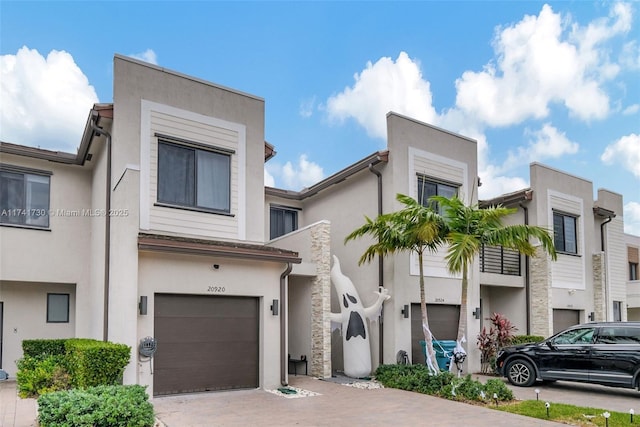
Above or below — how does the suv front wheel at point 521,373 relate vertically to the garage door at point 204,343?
below

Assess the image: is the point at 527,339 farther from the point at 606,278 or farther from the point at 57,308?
the point at 57,308

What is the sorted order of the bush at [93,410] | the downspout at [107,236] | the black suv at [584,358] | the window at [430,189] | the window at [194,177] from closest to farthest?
the bush at [93,410] → the downspout at [107,236] → the black suv at [584,358] → the window at [194,177] → the window at [430,189]

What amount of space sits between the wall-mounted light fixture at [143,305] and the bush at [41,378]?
1921 mm

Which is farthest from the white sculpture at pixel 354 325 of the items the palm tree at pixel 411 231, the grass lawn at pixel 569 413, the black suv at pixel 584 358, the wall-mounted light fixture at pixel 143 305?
the wall-mounted light fixture at pixel 143 305

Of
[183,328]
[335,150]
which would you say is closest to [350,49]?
[335,150]

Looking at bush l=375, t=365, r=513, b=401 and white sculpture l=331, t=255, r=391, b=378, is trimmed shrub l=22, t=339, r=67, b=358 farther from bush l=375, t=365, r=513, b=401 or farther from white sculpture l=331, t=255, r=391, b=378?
bush l=375, t=365, r=513, b=401

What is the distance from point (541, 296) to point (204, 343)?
12.6 meters

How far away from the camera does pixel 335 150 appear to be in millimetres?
23797

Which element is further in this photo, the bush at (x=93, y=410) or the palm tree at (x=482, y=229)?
the palm tree at (x=482, y=229)

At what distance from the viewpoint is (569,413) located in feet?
31.2

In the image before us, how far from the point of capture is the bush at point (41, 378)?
10117 mm

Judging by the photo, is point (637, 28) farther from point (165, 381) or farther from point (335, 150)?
point (165, 381)

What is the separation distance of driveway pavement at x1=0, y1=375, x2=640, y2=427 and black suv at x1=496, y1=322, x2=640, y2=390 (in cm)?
46

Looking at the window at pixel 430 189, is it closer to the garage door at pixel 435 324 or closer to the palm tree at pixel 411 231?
the palm tree at pixel 411 231
